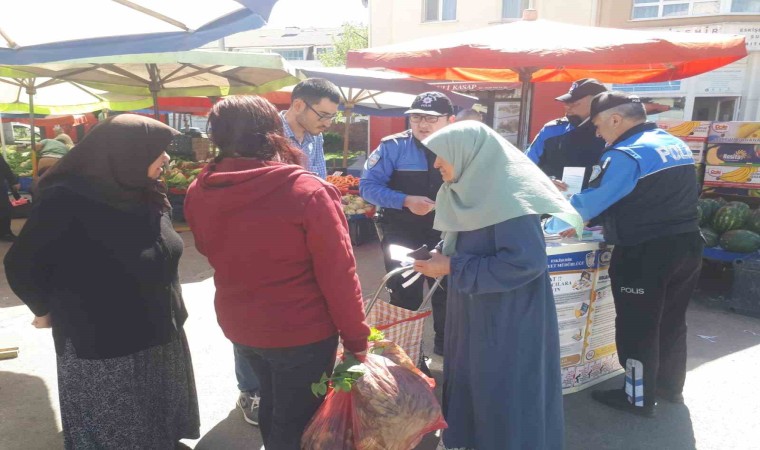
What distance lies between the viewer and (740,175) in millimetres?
5570

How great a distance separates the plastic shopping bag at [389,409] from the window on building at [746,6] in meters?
15.2

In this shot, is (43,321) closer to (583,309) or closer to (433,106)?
(433,106)

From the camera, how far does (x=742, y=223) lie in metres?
5.18

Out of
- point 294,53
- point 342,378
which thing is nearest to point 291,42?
point 294,53

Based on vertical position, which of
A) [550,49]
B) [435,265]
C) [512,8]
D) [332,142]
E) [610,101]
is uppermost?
[512,8]

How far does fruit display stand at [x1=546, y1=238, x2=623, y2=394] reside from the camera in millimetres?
2998

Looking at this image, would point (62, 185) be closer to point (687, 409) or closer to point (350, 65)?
point (350, 65)

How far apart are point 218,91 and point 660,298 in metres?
6.62

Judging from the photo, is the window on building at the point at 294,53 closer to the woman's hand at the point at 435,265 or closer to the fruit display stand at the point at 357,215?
the fruit display stand at the point at 357,215

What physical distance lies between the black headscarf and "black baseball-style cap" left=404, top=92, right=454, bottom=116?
1787 mm

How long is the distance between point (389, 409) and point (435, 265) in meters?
0.62

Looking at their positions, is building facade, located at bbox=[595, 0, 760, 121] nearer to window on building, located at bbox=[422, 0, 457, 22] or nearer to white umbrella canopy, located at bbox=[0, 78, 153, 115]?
window on building, located at bbox=[422, 0, 457, 22]

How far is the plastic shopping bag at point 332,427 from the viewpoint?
1.82 meters

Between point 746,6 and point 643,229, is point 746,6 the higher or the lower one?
the higher one
